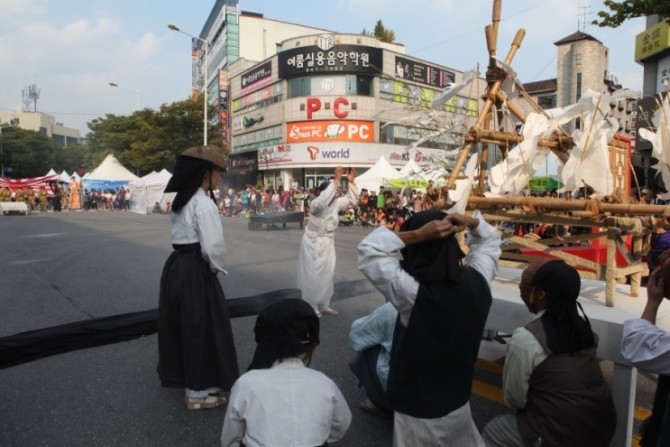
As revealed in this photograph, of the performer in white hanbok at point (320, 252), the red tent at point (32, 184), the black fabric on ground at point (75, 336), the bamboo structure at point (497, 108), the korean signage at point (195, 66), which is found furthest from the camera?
the korean signage at point (195, 66)

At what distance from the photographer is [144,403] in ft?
12.0

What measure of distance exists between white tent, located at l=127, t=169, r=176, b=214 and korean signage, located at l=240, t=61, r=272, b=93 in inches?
554

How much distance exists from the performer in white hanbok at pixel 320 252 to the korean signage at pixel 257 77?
3609 centimetres

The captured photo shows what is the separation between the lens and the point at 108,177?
32.6 meters

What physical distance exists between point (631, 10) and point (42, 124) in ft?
342

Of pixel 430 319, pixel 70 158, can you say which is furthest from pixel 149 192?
pixel 70 158

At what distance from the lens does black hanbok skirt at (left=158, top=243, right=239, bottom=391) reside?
354 centimetres

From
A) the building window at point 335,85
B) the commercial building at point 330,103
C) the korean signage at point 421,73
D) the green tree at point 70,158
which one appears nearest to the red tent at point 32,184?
the commercial building at point 330,103

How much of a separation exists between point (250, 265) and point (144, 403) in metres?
6.60

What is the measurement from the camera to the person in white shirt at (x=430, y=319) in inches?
78.7

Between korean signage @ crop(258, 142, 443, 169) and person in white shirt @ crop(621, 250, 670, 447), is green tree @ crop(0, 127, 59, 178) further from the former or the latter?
person in white shirt @ crop(621, 250, 670, 447)

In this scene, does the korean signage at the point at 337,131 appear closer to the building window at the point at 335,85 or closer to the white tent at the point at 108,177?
the building window at the point at 335,85

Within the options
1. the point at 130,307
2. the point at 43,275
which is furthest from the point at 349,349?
the point at 43,275

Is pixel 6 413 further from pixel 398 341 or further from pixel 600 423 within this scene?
pixel 600 423
